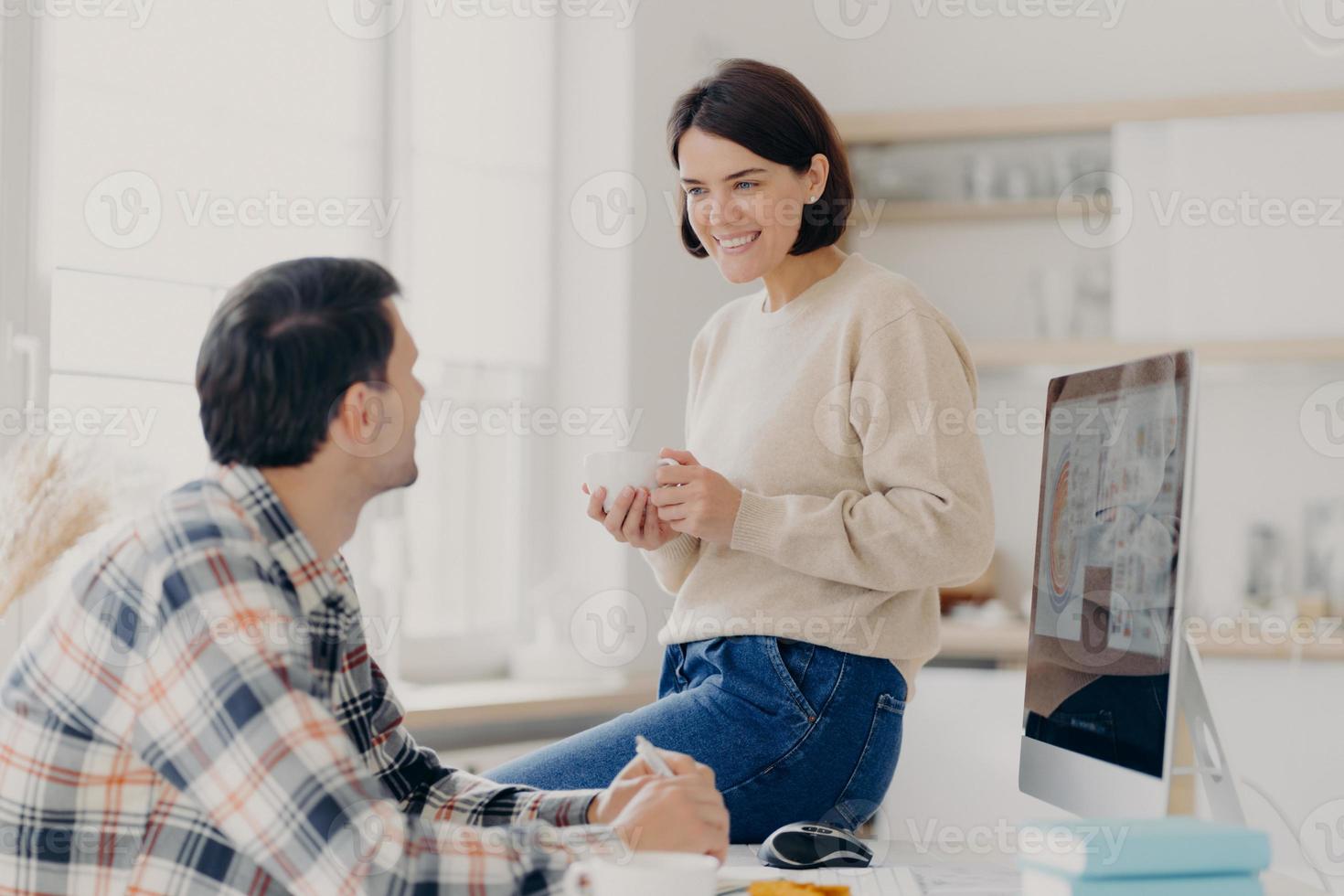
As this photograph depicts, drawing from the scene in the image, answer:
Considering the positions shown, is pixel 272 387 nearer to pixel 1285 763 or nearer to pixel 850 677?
pixel 850 677

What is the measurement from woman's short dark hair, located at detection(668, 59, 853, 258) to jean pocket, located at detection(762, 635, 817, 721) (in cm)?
48

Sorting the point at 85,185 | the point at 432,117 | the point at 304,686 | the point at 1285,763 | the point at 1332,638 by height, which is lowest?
the point at 1285,763

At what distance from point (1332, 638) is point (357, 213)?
278 centimetres

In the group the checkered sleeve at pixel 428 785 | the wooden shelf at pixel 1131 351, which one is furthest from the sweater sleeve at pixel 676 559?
the wooden shelf at pixel 1131 351

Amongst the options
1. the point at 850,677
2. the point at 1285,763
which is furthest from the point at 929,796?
the point at 850,677

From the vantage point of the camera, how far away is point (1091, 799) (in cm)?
111

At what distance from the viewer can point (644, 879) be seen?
0.81m

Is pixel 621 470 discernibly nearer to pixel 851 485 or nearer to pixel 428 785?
pixel 851 485

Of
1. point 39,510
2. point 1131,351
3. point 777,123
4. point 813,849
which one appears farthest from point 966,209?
point 813,849

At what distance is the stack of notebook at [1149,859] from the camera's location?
2.77ft

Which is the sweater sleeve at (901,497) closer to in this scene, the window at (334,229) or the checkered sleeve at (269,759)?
the checkered sleeve at (269,759)

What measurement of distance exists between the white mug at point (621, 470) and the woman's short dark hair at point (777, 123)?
326 mm

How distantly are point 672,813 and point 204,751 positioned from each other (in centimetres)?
34

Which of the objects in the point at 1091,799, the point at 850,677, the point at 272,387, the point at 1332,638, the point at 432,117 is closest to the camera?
the point at 272,387
